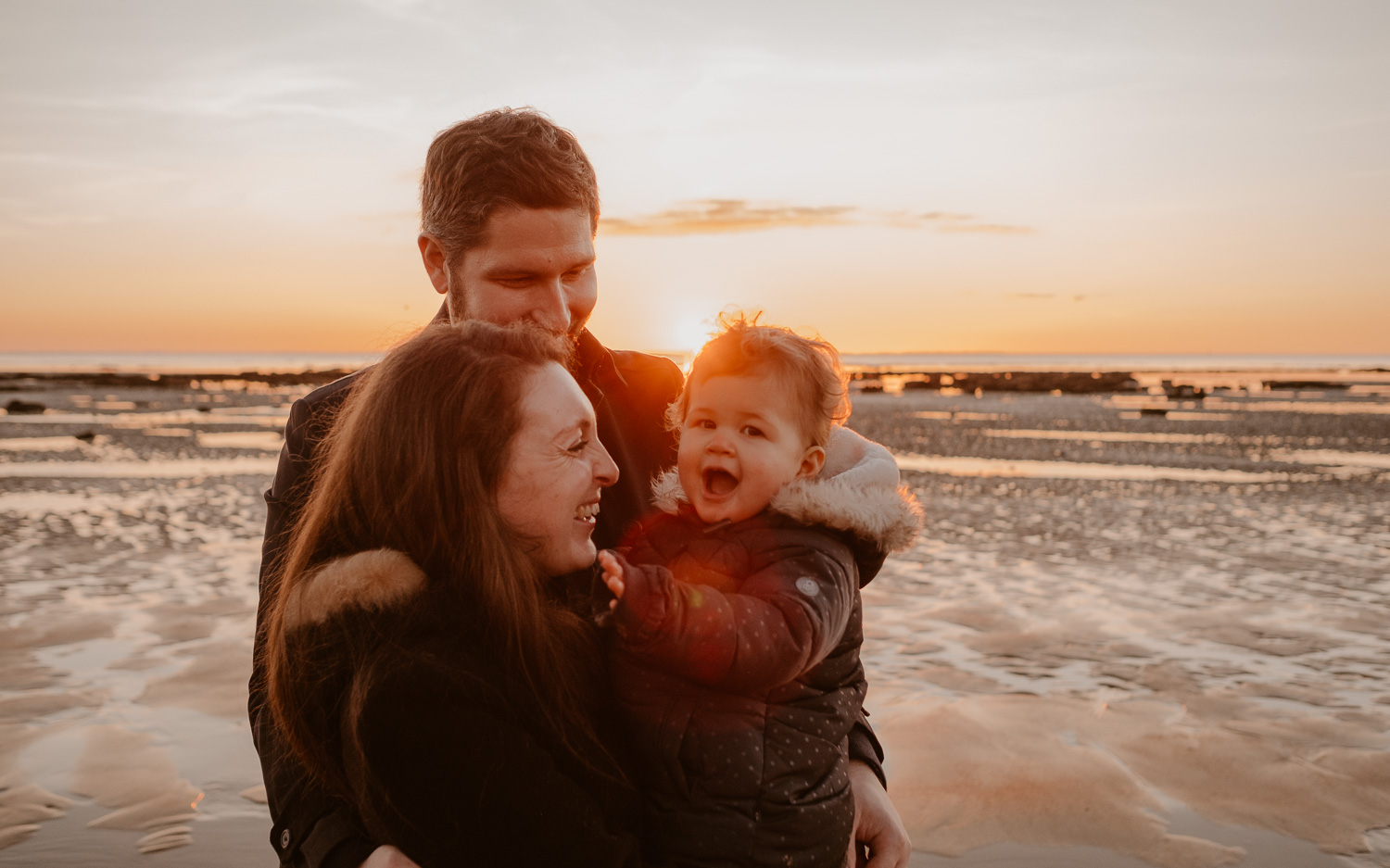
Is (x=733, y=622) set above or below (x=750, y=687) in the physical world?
above

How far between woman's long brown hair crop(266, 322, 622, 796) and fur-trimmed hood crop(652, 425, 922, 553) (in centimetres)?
79

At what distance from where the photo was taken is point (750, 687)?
240cm

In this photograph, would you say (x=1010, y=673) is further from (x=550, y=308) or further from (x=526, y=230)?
(x=526, y=230)

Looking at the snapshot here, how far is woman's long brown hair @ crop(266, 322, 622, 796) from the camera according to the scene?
2.16m

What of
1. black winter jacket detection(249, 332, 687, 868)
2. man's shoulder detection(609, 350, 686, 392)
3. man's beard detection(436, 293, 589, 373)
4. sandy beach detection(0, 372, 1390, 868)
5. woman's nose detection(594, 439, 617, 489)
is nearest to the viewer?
black winter jacket detection(249, 332, 687, 868)

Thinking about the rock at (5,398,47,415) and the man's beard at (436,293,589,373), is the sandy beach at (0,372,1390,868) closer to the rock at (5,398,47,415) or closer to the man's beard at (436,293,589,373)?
the man's beard at (436,293,589,373)

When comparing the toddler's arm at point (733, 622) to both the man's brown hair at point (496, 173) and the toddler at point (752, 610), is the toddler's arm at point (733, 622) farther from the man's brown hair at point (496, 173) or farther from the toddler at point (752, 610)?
the man's brown hair at point (496, 173)

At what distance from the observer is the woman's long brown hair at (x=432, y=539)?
85.2 inches

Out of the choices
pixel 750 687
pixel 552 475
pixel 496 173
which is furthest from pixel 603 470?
pixel 496 173

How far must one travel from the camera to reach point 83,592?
8.83 meters

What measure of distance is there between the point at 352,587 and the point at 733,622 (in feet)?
2.93

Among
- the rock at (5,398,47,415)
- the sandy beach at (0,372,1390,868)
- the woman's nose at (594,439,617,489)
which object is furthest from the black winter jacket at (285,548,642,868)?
the rock at (5,398,47,415)

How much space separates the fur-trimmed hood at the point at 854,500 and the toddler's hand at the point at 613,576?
2.34 feet

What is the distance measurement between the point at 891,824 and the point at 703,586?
1065mm
